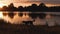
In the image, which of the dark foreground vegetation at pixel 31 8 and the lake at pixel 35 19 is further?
the dark foreground vegetation at pixel 31 8

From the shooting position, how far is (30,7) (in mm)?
31203

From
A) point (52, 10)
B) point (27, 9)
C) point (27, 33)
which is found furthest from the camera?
point (52, 10)

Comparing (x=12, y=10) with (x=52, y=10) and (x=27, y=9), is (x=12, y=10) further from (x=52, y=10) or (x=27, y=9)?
(x=52, y=10)

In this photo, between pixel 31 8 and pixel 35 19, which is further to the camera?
pixel 31 8

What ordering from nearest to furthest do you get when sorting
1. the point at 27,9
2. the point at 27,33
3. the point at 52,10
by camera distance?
the point at 27,33, the point at 27,9, the point at 52,10

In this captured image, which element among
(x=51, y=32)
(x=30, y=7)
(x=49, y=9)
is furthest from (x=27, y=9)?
(x=51, y=32)

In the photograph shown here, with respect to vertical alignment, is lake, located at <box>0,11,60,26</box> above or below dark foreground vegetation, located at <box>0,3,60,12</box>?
above

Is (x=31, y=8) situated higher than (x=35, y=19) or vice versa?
(x=35, y=19)

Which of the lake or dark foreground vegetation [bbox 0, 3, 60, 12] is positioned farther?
dark foreground vegetation [bbox 0, 3, 60, 12]

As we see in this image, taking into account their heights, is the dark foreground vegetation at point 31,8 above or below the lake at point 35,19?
below

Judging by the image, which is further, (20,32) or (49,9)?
(49,9)

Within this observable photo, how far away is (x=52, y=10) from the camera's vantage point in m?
32.3

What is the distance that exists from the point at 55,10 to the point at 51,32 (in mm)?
18785

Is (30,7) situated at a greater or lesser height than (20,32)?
lesser
